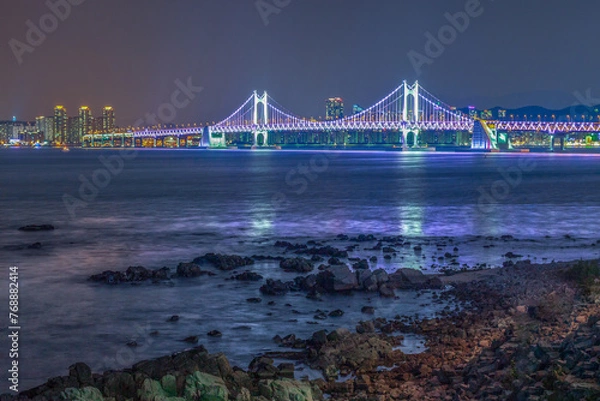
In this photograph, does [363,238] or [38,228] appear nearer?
[363,238]

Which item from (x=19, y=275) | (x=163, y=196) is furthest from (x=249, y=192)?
(x=19, y=275)

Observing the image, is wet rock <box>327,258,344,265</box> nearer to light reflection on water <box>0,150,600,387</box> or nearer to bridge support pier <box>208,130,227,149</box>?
light reflection on water <box>0,150,600,387</box>

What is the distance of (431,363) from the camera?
8.27 m

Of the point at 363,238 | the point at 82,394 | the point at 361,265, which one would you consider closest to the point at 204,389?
the point at 82,394

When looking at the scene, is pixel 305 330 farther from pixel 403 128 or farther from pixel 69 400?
pixel 403 128

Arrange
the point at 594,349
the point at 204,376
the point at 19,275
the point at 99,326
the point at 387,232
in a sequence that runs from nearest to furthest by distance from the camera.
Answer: the point at 594,349
the point at 204,376
the point at 99,326
the point at 19,275
the point at 387,232

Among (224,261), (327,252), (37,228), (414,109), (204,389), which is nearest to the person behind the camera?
(204,389)

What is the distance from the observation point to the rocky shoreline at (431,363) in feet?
22.0

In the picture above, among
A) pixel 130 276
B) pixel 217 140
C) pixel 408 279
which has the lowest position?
pixel 130 276

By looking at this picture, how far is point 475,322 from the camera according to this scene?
32.7 feet

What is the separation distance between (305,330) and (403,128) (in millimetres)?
99887

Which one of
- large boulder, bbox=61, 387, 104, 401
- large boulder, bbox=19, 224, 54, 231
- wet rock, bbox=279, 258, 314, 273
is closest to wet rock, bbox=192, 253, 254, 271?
wet rock, bbox=279, 258, 314, 273

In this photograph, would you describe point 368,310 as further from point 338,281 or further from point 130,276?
point 130,276

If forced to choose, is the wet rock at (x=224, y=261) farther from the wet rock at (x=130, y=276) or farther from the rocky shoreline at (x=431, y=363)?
the rocky shoreline at (x=431, y=363)
